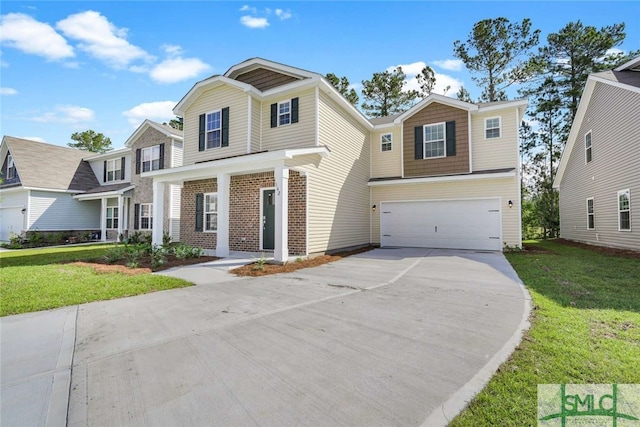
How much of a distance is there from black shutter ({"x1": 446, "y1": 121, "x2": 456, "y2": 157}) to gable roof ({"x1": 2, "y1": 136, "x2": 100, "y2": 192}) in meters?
24.0

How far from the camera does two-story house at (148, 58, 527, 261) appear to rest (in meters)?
10.8

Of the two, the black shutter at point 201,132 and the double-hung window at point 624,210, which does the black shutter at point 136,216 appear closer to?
the black shutter at point 201,132

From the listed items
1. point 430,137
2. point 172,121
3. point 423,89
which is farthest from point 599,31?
point 172,121

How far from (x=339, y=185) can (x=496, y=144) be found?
7205mm

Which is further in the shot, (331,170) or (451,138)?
(451,138)

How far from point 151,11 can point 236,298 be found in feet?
27.9

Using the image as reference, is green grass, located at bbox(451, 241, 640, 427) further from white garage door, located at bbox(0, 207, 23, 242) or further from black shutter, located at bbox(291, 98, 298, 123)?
white garage door, located at bbox(0, 207, 23, 242)

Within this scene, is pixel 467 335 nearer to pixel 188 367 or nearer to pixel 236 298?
pixel 188 367

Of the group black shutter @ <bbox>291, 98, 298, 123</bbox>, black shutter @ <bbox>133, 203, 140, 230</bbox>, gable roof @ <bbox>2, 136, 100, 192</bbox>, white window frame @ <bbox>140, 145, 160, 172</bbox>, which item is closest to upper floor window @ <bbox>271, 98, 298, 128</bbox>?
black shutter @ <bbox>291, 98, 298, 123</bbox>

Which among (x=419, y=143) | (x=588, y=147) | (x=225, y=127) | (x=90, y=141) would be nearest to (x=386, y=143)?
(x=419, y=143)

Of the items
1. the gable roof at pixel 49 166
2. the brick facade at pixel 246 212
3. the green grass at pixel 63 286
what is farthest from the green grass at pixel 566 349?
the gable roof at pixel 49 166

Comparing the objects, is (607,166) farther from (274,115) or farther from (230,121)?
(230,121)

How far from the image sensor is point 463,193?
13242 millimetres

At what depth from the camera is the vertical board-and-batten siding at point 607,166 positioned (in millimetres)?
10945
